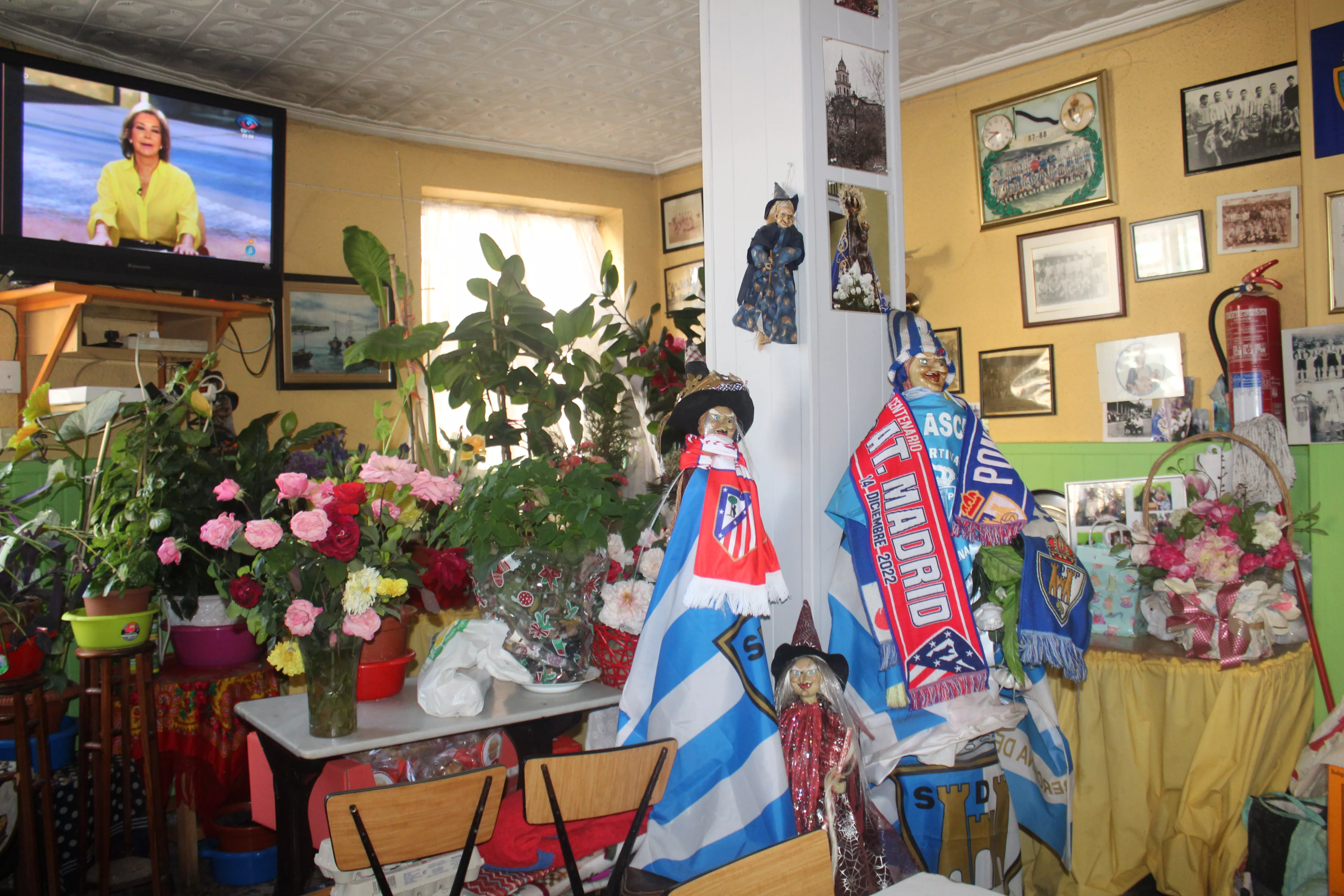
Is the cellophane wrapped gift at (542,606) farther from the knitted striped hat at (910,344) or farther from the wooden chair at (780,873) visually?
the wooden chair at (780,873)

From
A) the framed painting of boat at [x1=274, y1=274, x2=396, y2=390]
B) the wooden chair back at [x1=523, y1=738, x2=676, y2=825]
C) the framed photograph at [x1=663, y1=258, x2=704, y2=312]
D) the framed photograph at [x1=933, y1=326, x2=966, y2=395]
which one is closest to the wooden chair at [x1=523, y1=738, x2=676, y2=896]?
the wooden chair back at [x1=523, y1=738, x2=676, y2=825]

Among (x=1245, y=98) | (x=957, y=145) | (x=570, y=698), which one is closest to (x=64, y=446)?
(x=570, y=698)

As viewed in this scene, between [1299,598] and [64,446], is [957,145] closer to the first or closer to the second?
[1299,598]

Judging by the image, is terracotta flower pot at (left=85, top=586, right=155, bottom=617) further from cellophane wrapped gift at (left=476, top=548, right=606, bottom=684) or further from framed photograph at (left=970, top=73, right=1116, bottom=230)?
framed photograph at (left=970, top=73, right=1116, bottom=230)

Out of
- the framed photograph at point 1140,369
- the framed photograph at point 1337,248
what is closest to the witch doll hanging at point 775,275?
the framed photograph at point 1337,248

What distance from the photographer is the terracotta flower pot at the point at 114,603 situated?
2.44 meters

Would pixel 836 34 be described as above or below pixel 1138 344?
above

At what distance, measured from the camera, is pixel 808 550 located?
88.5 inches

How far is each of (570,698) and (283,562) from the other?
2.39ft

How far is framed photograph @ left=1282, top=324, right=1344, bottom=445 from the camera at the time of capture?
2.95 meters

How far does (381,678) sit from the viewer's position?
7.33 ft

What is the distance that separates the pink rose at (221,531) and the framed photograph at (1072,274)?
3.32 m

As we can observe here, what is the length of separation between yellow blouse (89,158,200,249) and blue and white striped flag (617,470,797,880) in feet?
9.09

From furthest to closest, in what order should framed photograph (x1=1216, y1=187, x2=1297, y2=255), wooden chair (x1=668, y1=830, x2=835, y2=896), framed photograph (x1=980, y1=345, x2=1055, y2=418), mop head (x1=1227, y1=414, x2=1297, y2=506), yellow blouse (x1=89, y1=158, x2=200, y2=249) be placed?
framed photograph (x1=980, y1=345, x2=1055, y2=418), yellow blouse (x1=89, y1=158, x2=200, y2=249), framed photograph (x1=1216, y1=187, x2=1297, y2=255), mop head (x1=1227, y1=414, x2=1297, y2=506), wooden chair (x1=668, y1=830, x2=835, y2=896)
